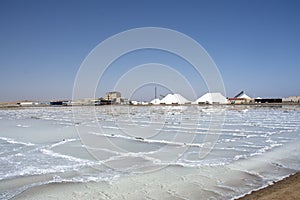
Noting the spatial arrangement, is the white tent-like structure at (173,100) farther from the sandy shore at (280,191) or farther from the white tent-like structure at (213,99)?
the sandy shore at (280,191)

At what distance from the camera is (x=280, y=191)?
405 cm

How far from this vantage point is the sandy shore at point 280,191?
3.79m

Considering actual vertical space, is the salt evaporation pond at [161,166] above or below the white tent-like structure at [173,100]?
below

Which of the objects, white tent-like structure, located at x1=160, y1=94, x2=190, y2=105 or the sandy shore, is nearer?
the sandy shore

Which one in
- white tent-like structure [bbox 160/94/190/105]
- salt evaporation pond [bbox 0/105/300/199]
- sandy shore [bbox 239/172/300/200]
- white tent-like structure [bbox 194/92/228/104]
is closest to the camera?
sandy shore [bbox 239/172/300/200]

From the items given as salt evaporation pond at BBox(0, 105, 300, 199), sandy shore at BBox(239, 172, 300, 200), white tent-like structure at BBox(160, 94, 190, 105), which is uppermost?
white tent-like structure at BBox(160, 94, 190, 105)

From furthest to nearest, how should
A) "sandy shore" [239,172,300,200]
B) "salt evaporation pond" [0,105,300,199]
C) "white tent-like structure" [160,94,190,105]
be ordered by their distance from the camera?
"white tent-like structure" [160,94,190,105] → "salt evaporation pond" [0,105,300,199] → "sandy shore" [239,172,300,200]

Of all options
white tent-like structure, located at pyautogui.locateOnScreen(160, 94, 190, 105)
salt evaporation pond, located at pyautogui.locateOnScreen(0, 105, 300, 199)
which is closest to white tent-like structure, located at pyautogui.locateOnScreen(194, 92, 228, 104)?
white tent-like structure, located at pyautogui.locateOnScreen(160, 94, 190, 105)

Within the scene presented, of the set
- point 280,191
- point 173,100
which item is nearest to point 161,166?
point 280,191

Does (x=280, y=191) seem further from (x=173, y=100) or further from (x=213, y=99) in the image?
(x=213, y=99)

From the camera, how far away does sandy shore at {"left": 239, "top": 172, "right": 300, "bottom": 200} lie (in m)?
3.79

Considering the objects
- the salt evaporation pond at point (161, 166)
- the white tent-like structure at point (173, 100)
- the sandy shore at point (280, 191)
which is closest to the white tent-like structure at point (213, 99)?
the white tent-like structure at point (173, 100)

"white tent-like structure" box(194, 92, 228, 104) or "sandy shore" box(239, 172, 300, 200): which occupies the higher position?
"white tent-like structure" box(194, 92, 228, 104)

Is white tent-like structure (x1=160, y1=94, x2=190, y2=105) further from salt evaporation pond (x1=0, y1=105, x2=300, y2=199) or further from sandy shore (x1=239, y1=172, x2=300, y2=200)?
sandy shore (x1=239, y1=172, x2=300, y2=200)
